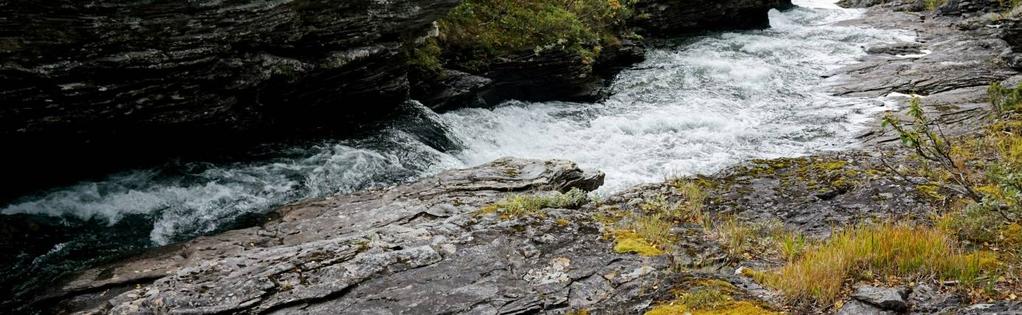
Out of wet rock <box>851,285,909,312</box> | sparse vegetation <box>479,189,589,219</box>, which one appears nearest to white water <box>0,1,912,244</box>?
sparse vegetation <box>479,189,589,219</box>

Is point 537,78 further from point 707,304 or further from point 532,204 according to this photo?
point 707,304

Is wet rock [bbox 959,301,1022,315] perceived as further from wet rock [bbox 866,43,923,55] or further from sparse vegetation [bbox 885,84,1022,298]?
wet rock [bbox 866,43,923,55]

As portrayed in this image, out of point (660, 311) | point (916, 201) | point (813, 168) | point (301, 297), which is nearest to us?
point (660, 311)

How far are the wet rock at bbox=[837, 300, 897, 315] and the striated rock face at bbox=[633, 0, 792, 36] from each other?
2152 centimetres

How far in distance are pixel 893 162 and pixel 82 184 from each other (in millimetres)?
14078

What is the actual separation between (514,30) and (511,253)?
41.5 ft

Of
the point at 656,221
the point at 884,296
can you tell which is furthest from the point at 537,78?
the point at 884,296

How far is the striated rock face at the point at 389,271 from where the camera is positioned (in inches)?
234

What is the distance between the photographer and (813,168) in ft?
34.2

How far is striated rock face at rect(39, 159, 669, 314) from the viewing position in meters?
5.95

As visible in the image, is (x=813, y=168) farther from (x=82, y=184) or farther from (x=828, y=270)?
(x=82, y=184)

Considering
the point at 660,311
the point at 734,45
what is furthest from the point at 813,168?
the point at 734,45

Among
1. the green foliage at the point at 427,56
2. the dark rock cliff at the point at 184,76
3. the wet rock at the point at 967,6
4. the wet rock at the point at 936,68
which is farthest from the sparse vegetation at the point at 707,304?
the wet rock at the point at 967,6

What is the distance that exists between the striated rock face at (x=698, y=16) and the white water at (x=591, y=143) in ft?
9.49
